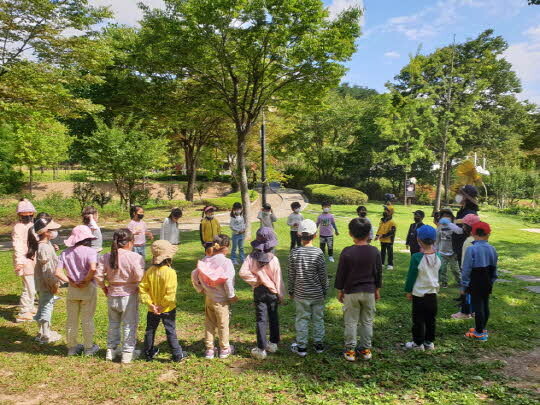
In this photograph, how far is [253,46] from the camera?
10727mm

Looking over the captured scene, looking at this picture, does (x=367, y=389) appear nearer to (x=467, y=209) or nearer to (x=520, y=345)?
(x=520, y=345)

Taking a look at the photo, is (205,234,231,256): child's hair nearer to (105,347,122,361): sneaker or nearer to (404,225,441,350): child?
(105,347,122,361): sneaker

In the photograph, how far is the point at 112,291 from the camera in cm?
445

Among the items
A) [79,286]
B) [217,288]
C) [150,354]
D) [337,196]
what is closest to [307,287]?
[217,288]

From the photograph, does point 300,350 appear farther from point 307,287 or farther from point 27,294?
point 27,294

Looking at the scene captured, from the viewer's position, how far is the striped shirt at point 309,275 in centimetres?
456

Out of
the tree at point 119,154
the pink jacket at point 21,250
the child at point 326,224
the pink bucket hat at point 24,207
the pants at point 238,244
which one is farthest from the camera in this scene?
the tree at point 119,154

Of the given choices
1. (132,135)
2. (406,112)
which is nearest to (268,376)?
(132,135)

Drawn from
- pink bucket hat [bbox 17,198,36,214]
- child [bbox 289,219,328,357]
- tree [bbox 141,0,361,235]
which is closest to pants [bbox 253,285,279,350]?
child [bbox 289,219,328,357]

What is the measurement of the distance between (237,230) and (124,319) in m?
4.56

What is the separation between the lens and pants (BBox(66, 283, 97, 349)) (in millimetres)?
→ 4562

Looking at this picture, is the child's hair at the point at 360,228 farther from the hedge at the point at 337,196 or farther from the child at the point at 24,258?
the hedge at the point at 337,196

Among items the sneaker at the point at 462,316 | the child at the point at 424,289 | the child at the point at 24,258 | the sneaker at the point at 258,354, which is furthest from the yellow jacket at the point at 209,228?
the sneaker at the point at 462,316

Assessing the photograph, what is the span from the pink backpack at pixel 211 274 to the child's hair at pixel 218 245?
174mm
